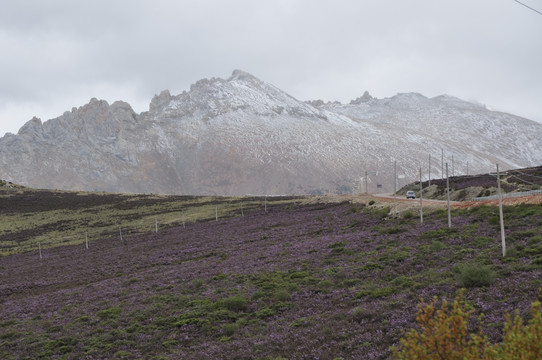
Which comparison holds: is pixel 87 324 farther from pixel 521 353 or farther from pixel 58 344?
pixel 521 353

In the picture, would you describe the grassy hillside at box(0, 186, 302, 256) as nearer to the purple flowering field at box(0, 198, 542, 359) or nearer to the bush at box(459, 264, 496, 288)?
the purple flowering field at box(0, 198, 542, 359)

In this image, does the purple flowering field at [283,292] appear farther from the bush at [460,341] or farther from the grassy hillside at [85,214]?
the grassy hillside at [85,214]

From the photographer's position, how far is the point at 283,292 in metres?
23.9

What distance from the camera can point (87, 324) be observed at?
79.0ft

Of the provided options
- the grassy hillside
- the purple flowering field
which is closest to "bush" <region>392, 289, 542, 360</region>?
the purple flowering field

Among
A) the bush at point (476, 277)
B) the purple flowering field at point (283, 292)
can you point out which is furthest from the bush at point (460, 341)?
the bush at point (476, 277)

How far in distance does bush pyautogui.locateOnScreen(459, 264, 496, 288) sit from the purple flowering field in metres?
0.04

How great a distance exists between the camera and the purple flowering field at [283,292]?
1720 centimetres

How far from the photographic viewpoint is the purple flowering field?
1720cm

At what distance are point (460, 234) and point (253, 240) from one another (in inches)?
911

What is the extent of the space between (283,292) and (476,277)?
9.44 metres

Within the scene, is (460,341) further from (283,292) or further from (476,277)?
(283,292)

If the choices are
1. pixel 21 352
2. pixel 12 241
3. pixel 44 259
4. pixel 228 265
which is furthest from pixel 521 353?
pixel 12 241

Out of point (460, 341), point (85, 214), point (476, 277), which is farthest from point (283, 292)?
point (85, 214)
